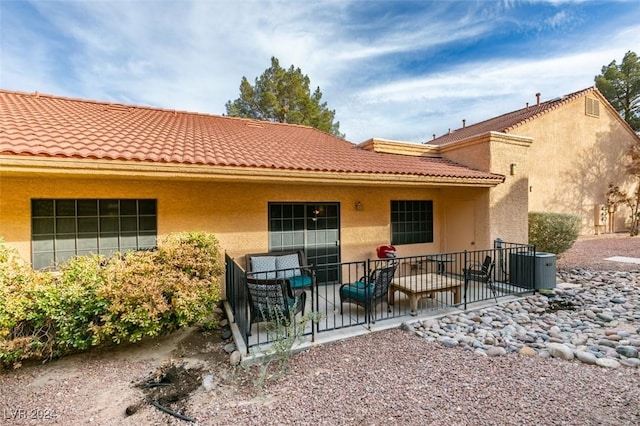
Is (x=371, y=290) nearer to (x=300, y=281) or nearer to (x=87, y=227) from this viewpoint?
(x=300, y=281)

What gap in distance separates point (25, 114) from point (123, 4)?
4182mm

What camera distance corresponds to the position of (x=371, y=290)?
584 centimetres

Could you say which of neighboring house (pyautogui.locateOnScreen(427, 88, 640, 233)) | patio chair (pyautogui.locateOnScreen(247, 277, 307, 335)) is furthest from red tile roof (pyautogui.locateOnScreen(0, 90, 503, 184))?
neighboring house (pyautogui.locateOnScreen(427, 88, 640, 233))

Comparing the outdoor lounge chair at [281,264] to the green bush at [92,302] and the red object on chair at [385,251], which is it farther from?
the red object on chair at [385,251]

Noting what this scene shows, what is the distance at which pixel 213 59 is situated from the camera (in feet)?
44.6

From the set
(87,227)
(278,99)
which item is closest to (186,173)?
(87,227)

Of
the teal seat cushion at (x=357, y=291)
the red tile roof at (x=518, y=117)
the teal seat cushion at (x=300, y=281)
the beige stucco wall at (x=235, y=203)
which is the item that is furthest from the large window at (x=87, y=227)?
the red tile roof at (x=518, y=117)

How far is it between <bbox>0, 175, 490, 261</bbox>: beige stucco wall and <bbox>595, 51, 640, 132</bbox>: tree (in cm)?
3052

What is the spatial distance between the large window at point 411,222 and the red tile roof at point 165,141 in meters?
1.46

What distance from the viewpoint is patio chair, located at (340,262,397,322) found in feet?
18.8

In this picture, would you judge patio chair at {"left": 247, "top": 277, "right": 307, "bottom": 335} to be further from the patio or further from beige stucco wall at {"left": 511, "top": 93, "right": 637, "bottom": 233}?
beige stucco wall at {"left": 511, "top": 93, "right": 637, "bottom": 233}

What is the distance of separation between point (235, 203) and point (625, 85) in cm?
3798

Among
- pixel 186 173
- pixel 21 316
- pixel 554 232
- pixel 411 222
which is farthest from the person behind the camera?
pixel 554 232

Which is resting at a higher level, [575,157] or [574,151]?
[574,151]
